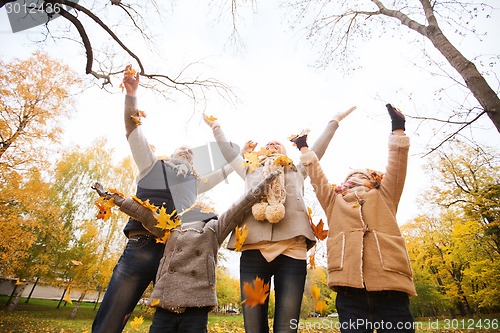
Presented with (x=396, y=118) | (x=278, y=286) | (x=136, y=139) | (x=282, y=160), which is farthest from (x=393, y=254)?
(x=136, y=139)

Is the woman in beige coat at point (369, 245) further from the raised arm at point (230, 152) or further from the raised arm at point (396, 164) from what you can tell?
the raised arm at point (230, 152)

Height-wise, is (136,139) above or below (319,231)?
above

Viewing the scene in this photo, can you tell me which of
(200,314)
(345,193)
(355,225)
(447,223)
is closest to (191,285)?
(200,314)

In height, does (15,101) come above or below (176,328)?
above

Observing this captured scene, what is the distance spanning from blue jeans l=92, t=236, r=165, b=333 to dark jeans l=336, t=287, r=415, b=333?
5.41ft

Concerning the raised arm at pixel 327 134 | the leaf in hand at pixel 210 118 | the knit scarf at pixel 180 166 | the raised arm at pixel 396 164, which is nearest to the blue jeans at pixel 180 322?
the knit scarf at pixel 180 166

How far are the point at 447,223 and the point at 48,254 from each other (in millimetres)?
24282

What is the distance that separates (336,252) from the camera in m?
2.26

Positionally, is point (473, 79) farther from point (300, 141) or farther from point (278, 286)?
point (278, 286)

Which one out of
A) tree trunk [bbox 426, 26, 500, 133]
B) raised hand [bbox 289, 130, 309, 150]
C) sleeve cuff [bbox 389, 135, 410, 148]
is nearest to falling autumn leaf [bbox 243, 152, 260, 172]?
raised hand [bbox 289, 130, 309, 150]

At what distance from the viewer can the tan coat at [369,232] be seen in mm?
2014

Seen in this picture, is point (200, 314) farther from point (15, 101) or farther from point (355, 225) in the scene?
point (15, 101)

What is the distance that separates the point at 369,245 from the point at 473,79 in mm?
A: 2777

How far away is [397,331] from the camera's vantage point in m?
1.84
